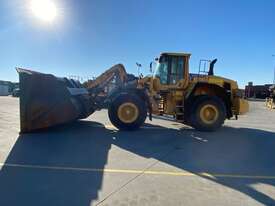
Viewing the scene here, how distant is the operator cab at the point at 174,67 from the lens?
13.8m

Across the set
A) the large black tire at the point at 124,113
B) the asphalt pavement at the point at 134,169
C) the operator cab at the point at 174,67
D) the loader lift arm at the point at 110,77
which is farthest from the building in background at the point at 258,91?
the asphalt pavement at the point at 134,169

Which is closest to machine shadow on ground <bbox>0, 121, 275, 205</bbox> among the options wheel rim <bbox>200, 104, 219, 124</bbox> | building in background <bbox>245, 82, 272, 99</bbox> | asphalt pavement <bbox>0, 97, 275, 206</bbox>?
asphalt pavement <bbox>0, 97, 275, 206</bbox>

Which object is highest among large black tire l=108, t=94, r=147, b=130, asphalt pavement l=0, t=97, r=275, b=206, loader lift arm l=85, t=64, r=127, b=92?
loader lift arm l=85, t=64, r=127, b=92

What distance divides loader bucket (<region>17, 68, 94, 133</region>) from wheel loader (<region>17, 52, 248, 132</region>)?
0.03 m

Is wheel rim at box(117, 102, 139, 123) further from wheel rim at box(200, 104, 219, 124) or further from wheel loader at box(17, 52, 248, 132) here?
wheel rim at box(200, 104, 219, 124)

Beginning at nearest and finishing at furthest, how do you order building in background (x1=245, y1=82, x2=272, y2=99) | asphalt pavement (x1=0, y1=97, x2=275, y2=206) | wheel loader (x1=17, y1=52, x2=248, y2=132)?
asphalt pavement (x1=0, y1=97, x2=275, y2=206), wheel loader (x1=17, y1=52, x2=248, y2=132), building in background (x1=245, y1=82, x2=272, y2=99)

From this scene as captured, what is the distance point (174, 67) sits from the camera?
45.4ft

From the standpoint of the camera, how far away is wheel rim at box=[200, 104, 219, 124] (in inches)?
524

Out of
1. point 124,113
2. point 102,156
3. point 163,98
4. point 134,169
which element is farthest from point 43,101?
point 134,169

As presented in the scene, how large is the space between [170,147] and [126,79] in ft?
19.3

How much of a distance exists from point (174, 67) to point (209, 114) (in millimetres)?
2208

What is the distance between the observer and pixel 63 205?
519 cm

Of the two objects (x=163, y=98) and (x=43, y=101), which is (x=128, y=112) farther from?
(x=43, y=101)

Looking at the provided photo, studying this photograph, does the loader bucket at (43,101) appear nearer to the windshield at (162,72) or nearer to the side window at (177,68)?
the windshield at (162,72)
